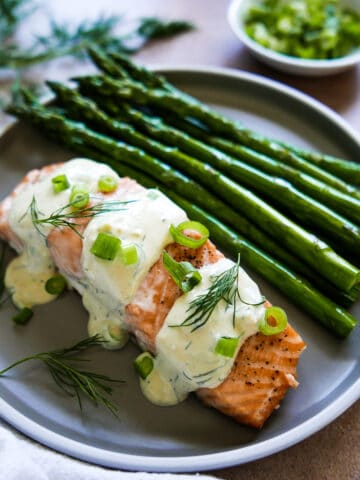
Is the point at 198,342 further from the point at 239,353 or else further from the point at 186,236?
the point at 186,236

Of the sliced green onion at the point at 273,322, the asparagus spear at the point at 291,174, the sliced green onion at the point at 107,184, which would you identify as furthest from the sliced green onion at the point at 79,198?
the sliced green onion at the point at 273,322

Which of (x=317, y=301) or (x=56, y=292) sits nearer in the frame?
(x=317, y=301)

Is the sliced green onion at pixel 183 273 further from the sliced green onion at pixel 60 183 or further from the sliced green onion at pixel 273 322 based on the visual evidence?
the sliced green onion at pixel 60 183

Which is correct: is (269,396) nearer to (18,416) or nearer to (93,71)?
(18,416)

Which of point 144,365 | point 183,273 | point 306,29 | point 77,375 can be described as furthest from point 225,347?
point 306,29

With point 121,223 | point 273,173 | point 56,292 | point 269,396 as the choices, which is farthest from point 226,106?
point 269,396

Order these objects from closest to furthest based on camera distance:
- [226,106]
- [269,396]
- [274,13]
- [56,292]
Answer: [269,396]
[56,292]
[226,106]
[274,13]

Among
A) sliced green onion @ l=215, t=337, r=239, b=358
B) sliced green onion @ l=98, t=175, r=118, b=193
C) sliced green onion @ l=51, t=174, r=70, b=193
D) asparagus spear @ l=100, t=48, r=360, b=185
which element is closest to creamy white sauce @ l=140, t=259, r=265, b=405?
sliced green onion @ l=215, t=337, r=239, b=358
